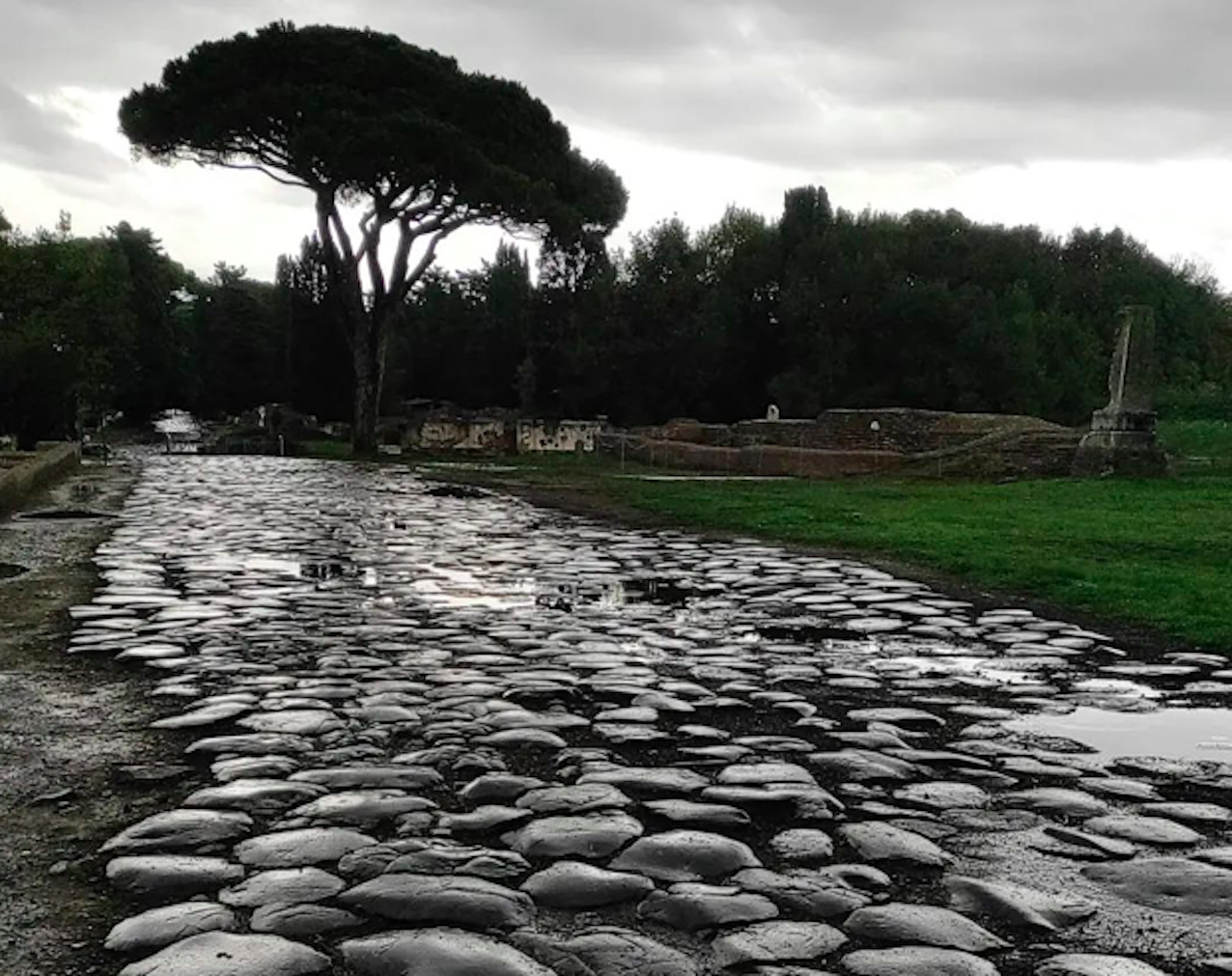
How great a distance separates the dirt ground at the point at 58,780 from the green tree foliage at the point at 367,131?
21979 millimetres

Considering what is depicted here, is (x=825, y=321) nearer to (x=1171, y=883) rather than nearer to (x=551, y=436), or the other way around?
(x=551, y=436)

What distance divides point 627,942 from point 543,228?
28.4 metres

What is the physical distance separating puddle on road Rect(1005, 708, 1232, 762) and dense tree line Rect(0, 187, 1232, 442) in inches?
1059

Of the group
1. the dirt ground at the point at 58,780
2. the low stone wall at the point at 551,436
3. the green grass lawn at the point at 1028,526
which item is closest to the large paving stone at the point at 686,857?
the dirt ground at the point at 58,780

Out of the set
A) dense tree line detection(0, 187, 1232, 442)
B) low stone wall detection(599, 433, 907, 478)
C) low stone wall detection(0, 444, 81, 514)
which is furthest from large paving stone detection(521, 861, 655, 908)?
dense tree line detection(0, 187, 1232, 442)

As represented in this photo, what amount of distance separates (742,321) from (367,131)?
19399 millimetres

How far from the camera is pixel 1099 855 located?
2.62m

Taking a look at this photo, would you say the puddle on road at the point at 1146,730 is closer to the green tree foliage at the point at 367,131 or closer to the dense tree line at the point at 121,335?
the dense tree line at the point at 121,335

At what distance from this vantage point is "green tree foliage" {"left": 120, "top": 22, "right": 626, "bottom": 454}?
Answer: 26.3m

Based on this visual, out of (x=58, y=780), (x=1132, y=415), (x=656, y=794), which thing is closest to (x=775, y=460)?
(x=1132, y=415)

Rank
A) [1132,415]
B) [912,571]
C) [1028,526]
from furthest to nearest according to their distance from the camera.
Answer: [1132,415], [1028,526], [912,571]

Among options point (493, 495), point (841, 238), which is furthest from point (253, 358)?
point (493, 495)

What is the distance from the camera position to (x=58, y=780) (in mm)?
3061

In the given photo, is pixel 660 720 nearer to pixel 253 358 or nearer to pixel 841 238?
pixel 841 238
